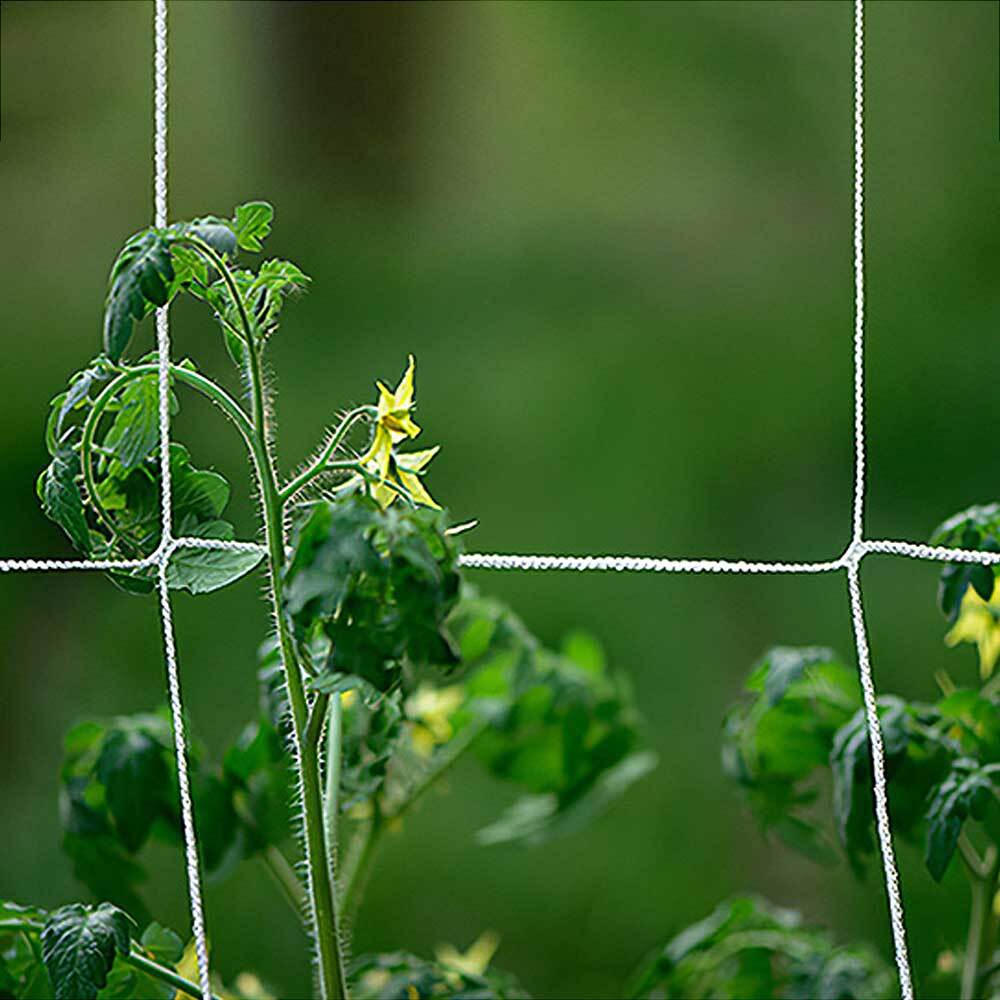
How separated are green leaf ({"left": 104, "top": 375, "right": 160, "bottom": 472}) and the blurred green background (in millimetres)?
1154

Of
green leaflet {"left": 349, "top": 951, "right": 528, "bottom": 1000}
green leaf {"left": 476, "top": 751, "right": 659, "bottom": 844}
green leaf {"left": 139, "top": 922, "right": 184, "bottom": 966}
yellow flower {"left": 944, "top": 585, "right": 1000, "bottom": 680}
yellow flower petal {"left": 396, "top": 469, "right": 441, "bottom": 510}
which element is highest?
yellow flower petal {"left": 396, "top": 469, "right": 441, "bottom": 510}

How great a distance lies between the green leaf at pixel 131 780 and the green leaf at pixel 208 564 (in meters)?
0.21

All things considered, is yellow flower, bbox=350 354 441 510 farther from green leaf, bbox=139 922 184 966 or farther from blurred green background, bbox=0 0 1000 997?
blurred green background, bbox=0 0 1000 997

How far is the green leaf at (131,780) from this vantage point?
70cm

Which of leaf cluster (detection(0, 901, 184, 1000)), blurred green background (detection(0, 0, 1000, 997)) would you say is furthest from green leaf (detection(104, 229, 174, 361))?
blurred green background (detection(0, 0, 1000, 997))

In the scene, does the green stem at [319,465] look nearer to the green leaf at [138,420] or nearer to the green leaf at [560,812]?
the green leaf at [138,420]

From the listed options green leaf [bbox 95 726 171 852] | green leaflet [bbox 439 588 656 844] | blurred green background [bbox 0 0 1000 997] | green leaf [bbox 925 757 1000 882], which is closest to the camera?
green leaf [bbox 925 757 1000 882]

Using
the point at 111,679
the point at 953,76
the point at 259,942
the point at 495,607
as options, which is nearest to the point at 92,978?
the point at 495,607

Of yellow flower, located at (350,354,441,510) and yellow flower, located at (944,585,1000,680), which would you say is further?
yellow flower, located at (944,585,1000,680)

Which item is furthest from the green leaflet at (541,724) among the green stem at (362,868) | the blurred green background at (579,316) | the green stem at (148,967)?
the blurred green background at (579,316)

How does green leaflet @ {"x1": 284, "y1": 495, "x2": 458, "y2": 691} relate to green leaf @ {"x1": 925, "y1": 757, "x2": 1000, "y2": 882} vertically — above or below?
above

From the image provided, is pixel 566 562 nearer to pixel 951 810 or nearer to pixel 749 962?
pixel 951 810

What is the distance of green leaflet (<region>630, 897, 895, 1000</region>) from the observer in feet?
2.30

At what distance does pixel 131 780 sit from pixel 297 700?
236mm
